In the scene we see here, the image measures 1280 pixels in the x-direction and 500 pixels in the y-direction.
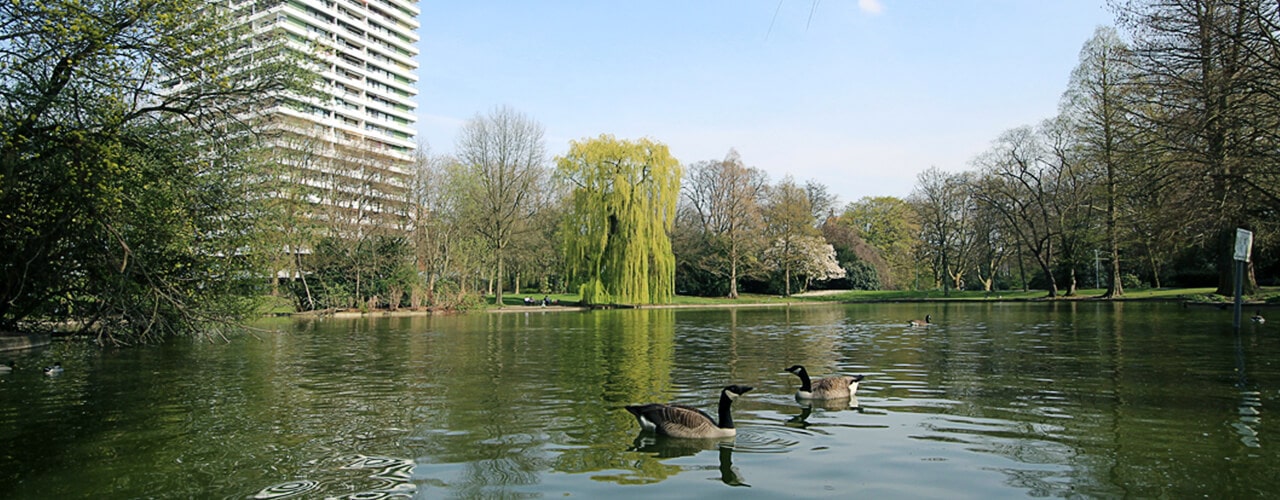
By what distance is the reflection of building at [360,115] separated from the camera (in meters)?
45.0

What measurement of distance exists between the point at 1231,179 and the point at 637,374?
1924 centimetres

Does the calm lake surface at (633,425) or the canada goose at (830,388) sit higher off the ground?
the canada goose at (830,388)

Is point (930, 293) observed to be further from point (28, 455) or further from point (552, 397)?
point (28, 455)

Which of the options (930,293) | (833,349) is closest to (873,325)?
(833,349)

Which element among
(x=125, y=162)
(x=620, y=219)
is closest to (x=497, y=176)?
(x=620, y=219)

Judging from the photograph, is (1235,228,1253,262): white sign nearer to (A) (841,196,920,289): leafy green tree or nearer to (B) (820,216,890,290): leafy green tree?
(B) (820,216,890,290): leafy green tree

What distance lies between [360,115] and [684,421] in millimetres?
110309

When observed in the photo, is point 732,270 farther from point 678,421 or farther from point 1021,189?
point 678,421

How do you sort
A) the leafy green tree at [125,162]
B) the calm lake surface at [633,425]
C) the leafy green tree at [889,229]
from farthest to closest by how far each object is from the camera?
1. the leafy green tree at [889,229]
2. the leafy green tree at [125,162]
3. the calm lake surface at [633,425]

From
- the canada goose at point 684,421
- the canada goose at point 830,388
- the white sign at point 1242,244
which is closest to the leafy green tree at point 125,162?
the canada goose at point 684,421

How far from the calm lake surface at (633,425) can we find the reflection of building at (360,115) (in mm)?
25422

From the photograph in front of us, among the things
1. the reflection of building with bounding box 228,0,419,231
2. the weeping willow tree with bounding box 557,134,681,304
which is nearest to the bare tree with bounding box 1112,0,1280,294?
the weeping willow tree with bounding box 557,134,681,304

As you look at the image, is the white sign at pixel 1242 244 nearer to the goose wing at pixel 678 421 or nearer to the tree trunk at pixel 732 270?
the goose wing at pixel 678 421

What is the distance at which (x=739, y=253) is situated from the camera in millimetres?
68375
